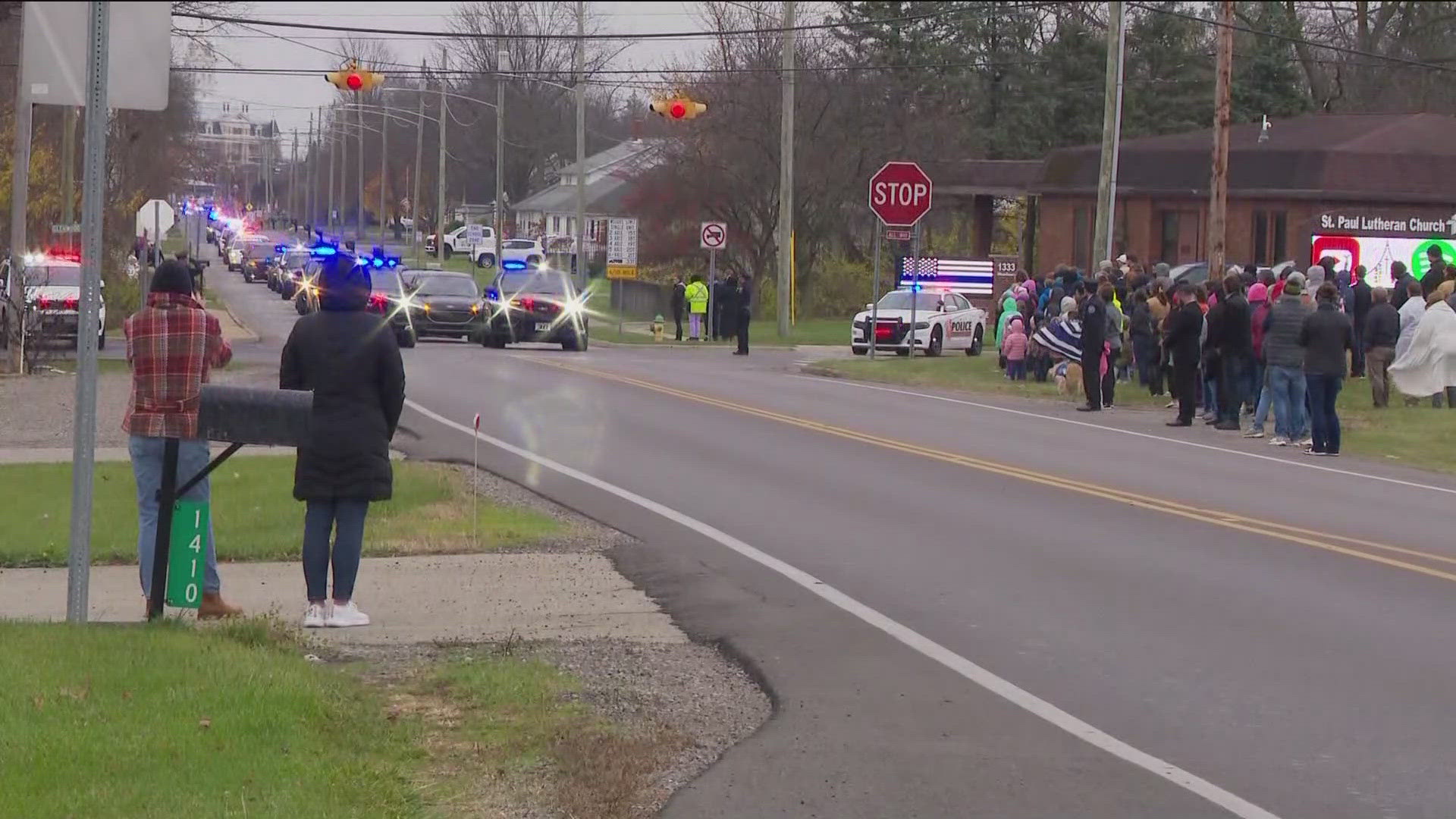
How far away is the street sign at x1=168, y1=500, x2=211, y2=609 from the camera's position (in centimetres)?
915

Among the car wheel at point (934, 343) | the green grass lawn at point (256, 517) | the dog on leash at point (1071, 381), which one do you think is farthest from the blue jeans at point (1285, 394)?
the car wheel at point (934, 343)

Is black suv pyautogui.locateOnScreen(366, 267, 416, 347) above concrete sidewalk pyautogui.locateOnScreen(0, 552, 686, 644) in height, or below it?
above

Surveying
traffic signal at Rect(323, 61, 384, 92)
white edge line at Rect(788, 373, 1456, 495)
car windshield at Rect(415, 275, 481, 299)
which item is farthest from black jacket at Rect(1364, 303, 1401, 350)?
car windshield at Rect(415, 275, 481, 299)

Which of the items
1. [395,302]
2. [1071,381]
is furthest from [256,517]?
[395,302]

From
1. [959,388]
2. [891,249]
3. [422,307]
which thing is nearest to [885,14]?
[891,249]

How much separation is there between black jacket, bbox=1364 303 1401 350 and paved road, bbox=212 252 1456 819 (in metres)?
4.12

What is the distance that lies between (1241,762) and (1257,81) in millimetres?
59501

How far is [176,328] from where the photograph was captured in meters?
9.36

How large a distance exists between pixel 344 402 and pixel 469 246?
9070 cm

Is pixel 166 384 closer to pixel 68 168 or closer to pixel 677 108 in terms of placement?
pixel 68 168

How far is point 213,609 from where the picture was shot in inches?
383

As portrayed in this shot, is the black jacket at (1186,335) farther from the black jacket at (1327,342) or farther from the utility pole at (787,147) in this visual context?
the utility pole at (787,147)

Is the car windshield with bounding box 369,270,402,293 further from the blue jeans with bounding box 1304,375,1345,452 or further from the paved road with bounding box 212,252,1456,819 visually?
the blue jeans with bounding box 1304,375,1345,452

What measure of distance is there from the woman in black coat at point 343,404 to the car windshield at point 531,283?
28.7 meters
